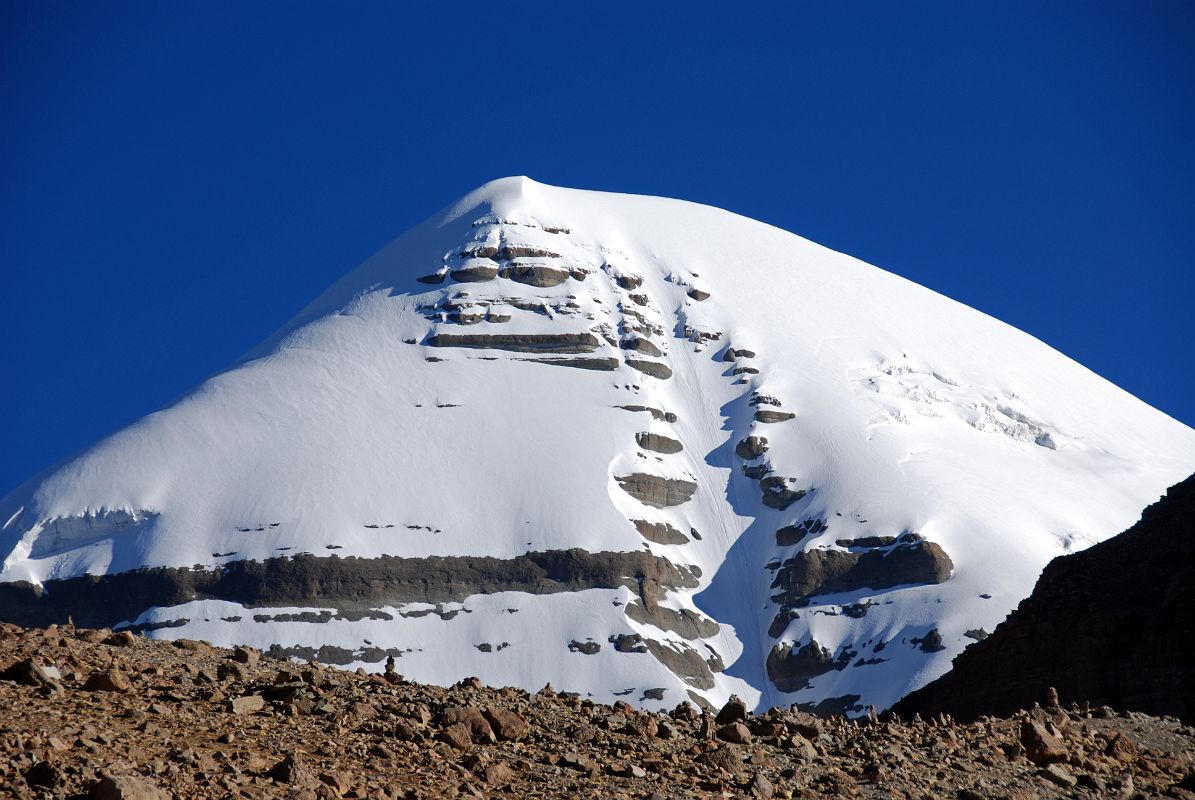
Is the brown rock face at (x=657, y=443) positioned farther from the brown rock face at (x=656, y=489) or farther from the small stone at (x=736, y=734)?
the small stone at (x=736, y=734)

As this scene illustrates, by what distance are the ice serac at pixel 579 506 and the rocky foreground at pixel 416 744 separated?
378 ft

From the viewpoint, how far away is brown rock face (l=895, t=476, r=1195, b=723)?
31.7m

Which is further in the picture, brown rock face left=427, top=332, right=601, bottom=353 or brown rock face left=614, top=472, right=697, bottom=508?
brown rock face left=427, top=332, right=601, bottom=353

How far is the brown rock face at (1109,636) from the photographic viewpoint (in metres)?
31.7

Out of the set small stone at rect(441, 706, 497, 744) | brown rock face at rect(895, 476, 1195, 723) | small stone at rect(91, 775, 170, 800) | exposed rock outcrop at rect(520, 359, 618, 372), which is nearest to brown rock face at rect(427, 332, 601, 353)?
exposed rock outcrop at rect(520, 359, 618, 372)

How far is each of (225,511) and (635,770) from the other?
146 metres

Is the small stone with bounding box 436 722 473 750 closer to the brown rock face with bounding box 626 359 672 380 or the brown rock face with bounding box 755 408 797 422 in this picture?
the brown rock face with bounding box 755 408 797 422

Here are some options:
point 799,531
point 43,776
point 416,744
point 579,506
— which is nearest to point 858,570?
point 799,531

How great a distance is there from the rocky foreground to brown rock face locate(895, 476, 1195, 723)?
36.0ft

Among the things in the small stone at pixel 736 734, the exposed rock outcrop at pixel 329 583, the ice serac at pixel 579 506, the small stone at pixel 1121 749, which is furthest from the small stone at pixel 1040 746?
the exposed rock outcrop at pixel 329 583

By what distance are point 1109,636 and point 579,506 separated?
127 meters

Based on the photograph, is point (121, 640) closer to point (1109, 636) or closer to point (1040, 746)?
point (1040, 746)

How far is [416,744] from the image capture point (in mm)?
16234

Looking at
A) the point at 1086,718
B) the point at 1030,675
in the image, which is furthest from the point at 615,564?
the point at 1086,718
